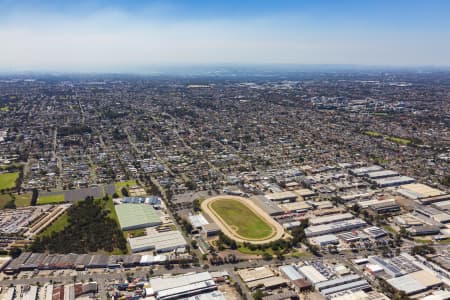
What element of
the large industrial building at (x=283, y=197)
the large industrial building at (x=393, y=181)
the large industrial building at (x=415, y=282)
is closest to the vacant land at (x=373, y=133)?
the large industrial building at (x=393, y=181)

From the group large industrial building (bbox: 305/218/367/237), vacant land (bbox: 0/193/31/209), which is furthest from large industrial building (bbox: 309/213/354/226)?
vacant land (bbox: 0/193/31/209)

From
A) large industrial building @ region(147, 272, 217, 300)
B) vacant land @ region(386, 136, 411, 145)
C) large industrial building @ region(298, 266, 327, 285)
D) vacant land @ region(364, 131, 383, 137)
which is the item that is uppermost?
vacant land @ region(364, 131, 383, 137)

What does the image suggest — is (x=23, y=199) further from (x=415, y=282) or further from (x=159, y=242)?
(x=415, y=282)

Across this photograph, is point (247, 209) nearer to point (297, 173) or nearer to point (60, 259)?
point (297, 173)

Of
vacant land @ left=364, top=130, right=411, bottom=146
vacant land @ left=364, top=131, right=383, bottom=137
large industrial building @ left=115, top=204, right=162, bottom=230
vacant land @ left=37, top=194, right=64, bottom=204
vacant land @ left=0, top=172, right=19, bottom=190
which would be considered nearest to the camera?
large industrial building @ left=115, top=204, right=162, bottom=230

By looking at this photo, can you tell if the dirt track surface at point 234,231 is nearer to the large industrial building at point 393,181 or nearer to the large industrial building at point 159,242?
the large industrial building at point 159,242

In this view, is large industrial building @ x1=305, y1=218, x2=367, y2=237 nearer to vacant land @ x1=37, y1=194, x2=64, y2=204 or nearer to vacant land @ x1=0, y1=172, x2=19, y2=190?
vacant land @ x1=37, y1=194, x2=64, y2=204
